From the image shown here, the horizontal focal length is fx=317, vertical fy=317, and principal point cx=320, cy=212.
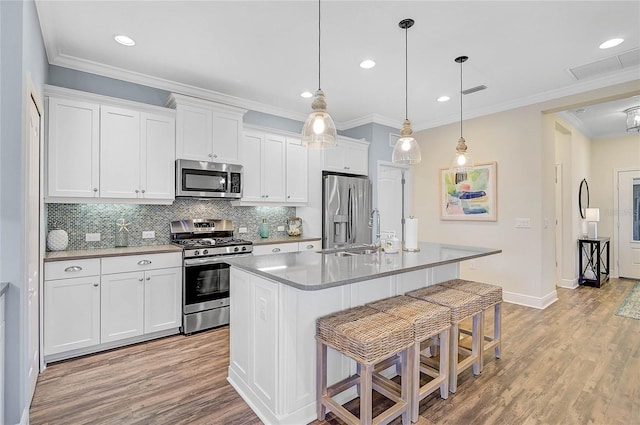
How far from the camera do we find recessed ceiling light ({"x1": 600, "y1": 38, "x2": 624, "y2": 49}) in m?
2.87

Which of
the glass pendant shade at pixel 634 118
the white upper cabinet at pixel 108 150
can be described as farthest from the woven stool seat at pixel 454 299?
the glass pendant shade at pixel 634 118

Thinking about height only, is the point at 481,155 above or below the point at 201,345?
above

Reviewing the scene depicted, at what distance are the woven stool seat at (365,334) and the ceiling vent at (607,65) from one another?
3.52 metres

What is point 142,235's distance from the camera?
3.62m

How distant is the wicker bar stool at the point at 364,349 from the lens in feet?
5.59

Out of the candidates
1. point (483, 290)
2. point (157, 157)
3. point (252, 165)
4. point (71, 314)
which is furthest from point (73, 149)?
point (483, 290)

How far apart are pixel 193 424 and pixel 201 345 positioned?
4.00 feet

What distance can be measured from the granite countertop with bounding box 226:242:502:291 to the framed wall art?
2143mm

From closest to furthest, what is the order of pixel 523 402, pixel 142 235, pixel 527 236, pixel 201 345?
pixel 523 402, pixel 201 345, pixel 142 235, pixel 527 236

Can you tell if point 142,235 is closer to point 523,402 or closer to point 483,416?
point 483,416

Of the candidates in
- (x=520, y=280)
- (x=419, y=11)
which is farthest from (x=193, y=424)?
(x=520, y=280)

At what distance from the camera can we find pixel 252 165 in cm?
416

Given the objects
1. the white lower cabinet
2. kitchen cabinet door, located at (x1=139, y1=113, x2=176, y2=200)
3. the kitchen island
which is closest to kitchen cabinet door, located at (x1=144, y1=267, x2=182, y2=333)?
the white lower cabinet

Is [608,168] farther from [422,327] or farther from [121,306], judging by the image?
[121,306]
